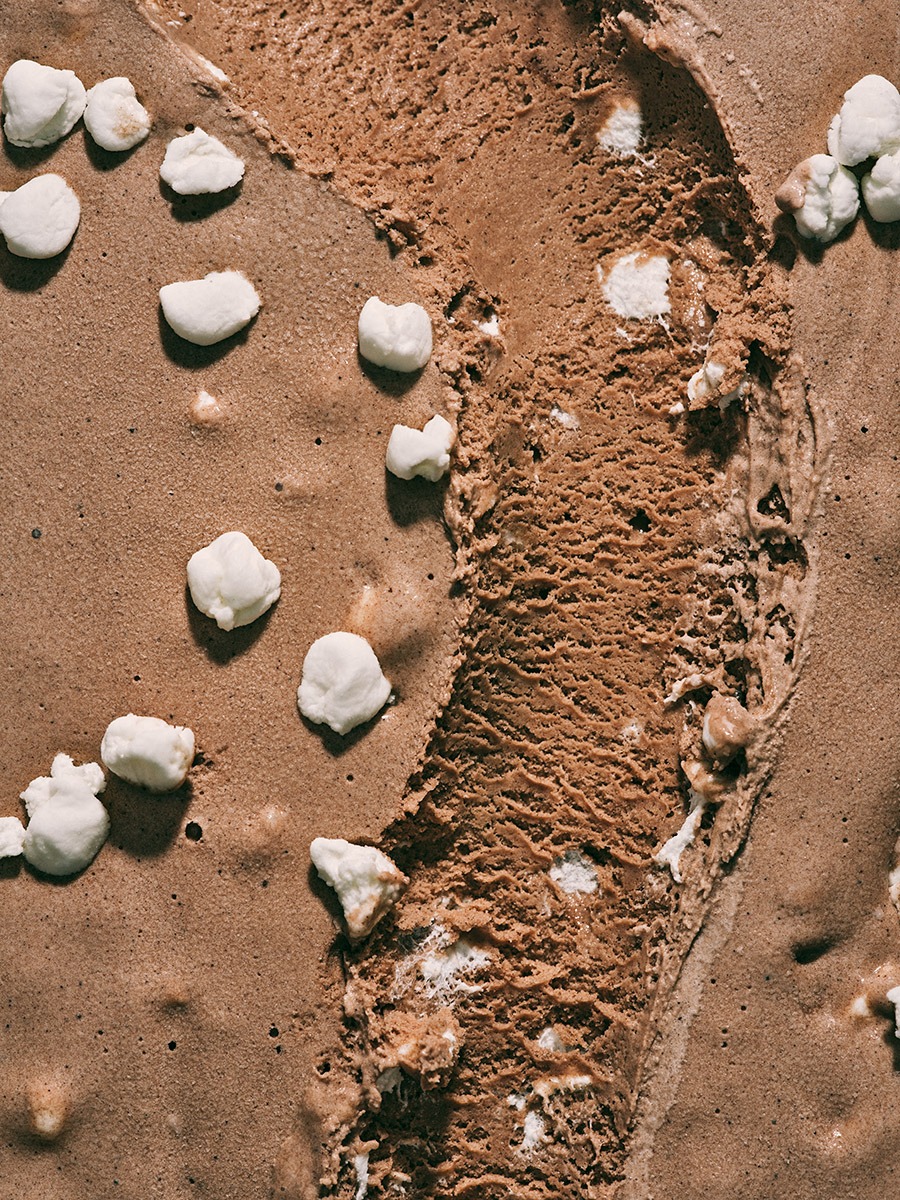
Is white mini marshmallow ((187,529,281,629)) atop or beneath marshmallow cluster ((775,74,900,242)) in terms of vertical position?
Result: beneath

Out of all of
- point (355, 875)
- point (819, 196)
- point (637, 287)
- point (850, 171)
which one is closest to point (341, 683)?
point (355, 875)

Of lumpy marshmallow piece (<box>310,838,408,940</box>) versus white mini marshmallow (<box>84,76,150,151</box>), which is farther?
white mini marshmallow (<box>84,76,150,151</box>)

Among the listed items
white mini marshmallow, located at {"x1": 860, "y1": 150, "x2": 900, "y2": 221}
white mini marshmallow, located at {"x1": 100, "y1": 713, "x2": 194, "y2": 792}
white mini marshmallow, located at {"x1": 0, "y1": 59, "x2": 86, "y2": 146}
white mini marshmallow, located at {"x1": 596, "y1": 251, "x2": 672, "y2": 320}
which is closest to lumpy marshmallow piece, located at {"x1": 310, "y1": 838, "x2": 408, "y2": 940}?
white mini marshmallow, located at {"x1": 100, "y1": 713, "x2": 194, "y2": 792}

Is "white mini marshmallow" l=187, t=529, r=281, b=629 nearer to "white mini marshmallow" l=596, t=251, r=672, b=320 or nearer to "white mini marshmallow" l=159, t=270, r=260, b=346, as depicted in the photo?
"white mini marshmallow" l=159, t=270, r=260, b=346

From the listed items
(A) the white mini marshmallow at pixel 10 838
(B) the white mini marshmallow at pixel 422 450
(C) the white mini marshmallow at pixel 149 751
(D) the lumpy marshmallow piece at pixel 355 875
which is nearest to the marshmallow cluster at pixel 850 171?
(B) the white mini marshmallow at pixel 422 450

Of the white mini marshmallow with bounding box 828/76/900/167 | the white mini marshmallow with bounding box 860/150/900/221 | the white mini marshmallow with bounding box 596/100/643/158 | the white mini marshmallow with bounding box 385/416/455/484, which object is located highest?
the white mini marshmallow with bounding box 828/76/900/167

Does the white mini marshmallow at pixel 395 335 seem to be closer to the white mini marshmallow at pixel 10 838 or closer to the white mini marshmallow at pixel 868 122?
the white mini marshmallow at pixel 868 122

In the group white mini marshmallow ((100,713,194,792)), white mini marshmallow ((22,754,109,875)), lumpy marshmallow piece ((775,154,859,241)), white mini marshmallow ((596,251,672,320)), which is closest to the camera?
white mini marshmallow ((100,713,194,792))

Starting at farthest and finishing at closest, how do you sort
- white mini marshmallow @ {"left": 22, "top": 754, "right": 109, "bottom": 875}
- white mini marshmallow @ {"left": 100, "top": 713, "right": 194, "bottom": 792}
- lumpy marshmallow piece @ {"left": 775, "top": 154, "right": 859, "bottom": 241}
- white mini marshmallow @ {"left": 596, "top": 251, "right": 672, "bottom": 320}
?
white mini marshmallow @ {"left": 596, "top": 251, "right": 672, "bottom": 320} < lumpy marshmallow piece @ {"left": 775, "top": 154, "right": 859, "bottom": 241} < white mini marshmallow @ {"left": 22, "top": 754, "right": 109, "bottom": 875} < white mini marshmallow @ {"left": 100, "top": 713, "right": 194, "bottom": 792}
